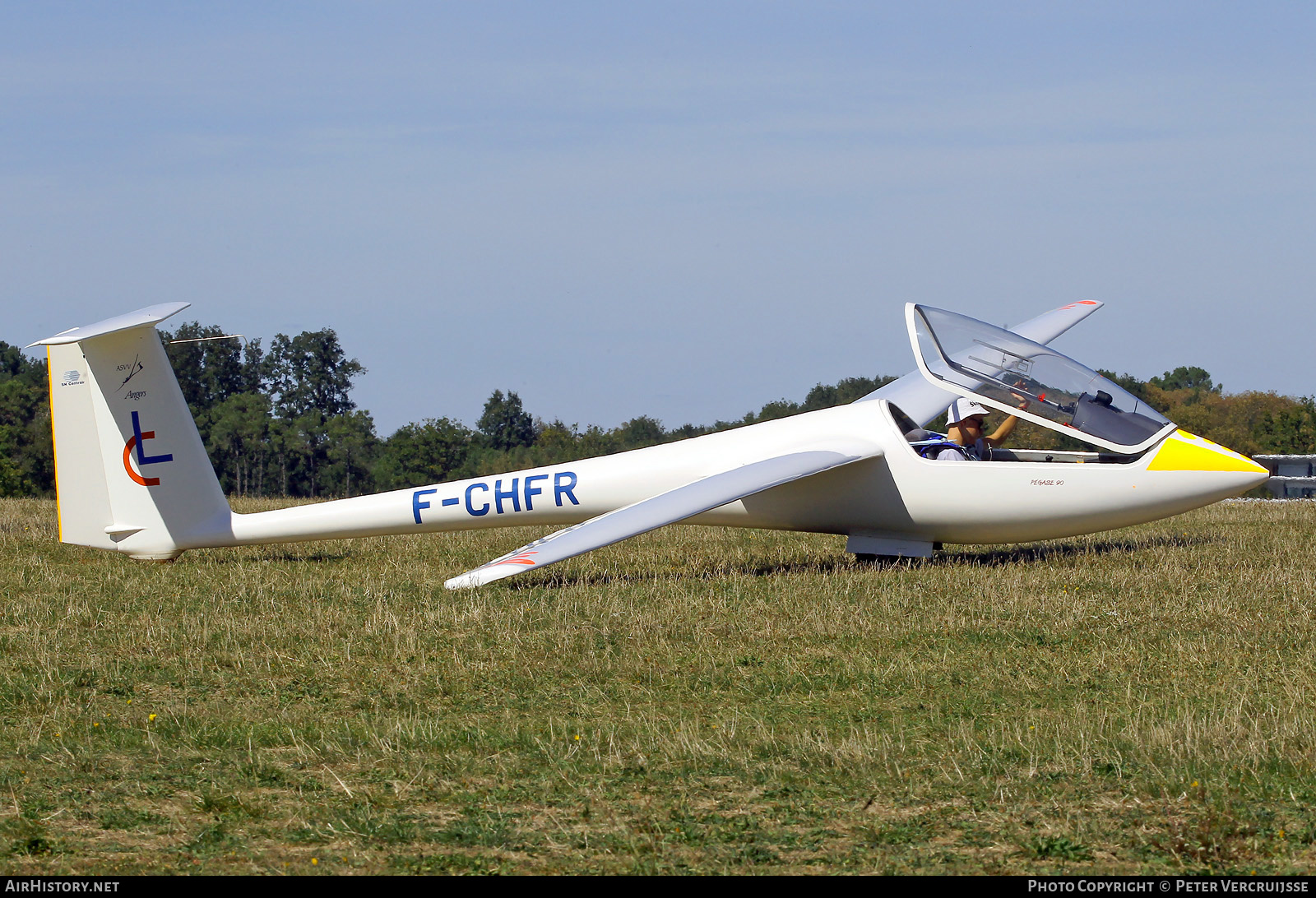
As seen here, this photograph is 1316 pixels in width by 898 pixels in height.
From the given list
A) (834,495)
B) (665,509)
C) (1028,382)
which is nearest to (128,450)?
(665,509)

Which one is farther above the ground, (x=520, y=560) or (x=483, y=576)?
(x=520, y=560)

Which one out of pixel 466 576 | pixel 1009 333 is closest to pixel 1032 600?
pixel 1009 333

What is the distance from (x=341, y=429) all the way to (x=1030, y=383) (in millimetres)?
66117

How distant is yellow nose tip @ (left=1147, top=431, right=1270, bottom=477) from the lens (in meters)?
12.4

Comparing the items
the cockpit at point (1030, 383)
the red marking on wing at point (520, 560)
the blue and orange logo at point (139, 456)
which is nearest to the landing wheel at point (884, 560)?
Result: the cockpit at point (1030, 383)

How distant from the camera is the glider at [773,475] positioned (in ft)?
41.5

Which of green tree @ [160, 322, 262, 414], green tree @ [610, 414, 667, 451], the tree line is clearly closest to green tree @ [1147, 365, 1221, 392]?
the tree line

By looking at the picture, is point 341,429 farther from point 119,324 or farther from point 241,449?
point 119,324

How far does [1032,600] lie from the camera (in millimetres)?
10430

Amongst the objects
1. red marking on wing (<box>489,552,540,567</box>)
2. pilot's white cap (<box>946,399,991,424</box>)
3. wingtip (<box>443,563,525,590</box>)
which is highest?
pilot's white cap (<box>946,399,991,424</box>)

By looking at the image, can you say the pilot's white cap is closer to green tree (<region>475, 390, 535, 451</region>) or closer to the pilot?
the pilot

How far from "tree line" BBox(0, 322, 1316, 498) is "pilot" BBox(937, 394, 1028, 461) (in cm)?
3671

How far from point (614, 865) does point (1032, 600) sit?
6681 millimetres

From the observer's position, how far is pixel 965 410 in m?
13.4
